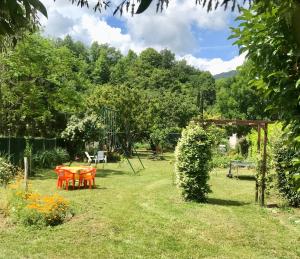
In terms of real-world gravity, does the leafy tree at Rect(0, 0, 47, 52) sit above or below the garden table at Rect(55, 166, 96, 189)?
above

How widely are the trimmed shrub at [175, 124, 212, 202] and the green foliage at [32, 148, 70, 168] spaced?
1091 cm

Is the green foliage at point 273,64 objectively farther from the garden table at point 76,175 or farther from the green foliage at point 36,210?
the garden table at point 76,175

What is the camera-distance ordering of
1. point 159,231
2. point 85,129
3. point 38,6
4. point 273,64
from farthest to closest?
point 85,129, point 159,231, point 273,64, point 38,6

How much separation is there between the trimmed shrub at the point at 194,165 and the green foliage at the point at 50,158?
10.9 meters

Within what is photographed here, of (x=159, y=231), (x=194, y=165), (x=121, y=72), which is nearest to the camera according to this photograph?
(x=159, y=231)

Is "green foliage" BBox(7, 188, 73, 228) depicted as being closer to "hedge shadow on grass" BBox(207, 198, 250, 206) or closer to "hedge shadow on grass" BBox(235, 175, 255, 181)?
"hedge shadow on grass" BBox(207, 198, 250, 206)

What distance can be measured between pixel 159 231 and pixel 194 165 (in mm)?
4059

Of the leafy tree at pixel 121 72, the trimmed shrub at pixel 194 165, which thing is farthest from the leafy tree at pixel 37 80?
the leafy tree at pixel 121 72

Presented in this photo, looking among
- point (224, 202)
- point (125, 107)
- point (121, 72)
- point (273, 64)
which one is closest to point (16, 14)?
point (273, 64)

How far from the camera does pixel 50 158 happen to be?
80.9ft

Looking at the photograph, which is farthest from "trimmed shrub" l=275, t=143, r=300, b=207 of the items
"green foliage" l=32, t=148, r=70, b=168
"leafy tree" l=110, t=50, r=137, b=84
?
"leafy tree" l=110, t=50, r=137, b=84

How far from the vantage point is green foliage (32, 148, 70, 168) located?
75.0ft

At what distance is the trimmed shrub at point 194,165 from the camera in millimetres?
13422

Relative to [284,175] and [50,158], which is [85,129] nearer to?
[50,158]
